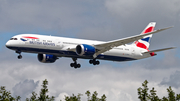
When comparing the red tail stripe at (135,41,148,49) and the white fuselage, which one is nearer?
the white fuselage

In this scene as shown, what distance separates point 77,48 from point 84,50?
1574mm

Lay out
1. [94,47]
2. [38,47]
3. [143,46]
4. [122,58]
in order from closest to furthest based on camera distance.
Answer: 1. [38,47]
2. [94,47]
3. [122,58]
4. [143,46]

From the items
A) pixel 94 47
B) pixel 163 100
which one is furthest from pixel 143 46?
pixel 163 100

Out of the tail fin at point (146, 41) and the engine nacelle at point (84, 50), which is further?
the tail fin at point (146, 41)

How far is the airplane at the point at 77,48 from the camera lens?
7119 centimetres

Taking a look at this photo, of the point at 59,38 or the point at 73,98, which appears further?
the point at 59,38

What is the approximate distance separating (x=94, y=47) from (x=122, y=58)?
853 centimetres

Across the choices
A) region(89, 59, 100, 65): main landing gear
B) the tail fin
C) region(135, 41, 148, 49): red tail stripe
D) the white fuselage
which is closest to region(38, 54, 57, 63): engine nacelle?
the white fuselage

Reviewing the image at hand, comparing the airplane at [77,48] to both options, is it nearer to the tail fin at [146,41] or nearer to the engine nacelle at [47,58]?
the engine nacelle at [47,58]

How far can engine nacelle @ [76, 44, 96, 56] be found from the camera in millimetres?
73500

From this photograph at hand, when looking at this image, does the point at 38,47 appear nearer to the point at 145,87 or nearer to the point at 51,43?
the point at 51,43

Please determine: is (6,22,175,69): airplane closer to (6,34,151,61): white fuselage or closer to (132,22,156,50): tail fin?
(6,34,151,61): white fuselage

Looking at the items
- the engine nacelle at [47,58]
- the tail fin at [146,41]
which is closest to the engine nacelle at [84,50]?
the engine nacelle at [47,58]

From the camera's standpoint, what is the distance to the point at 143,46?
8888 centimetres
